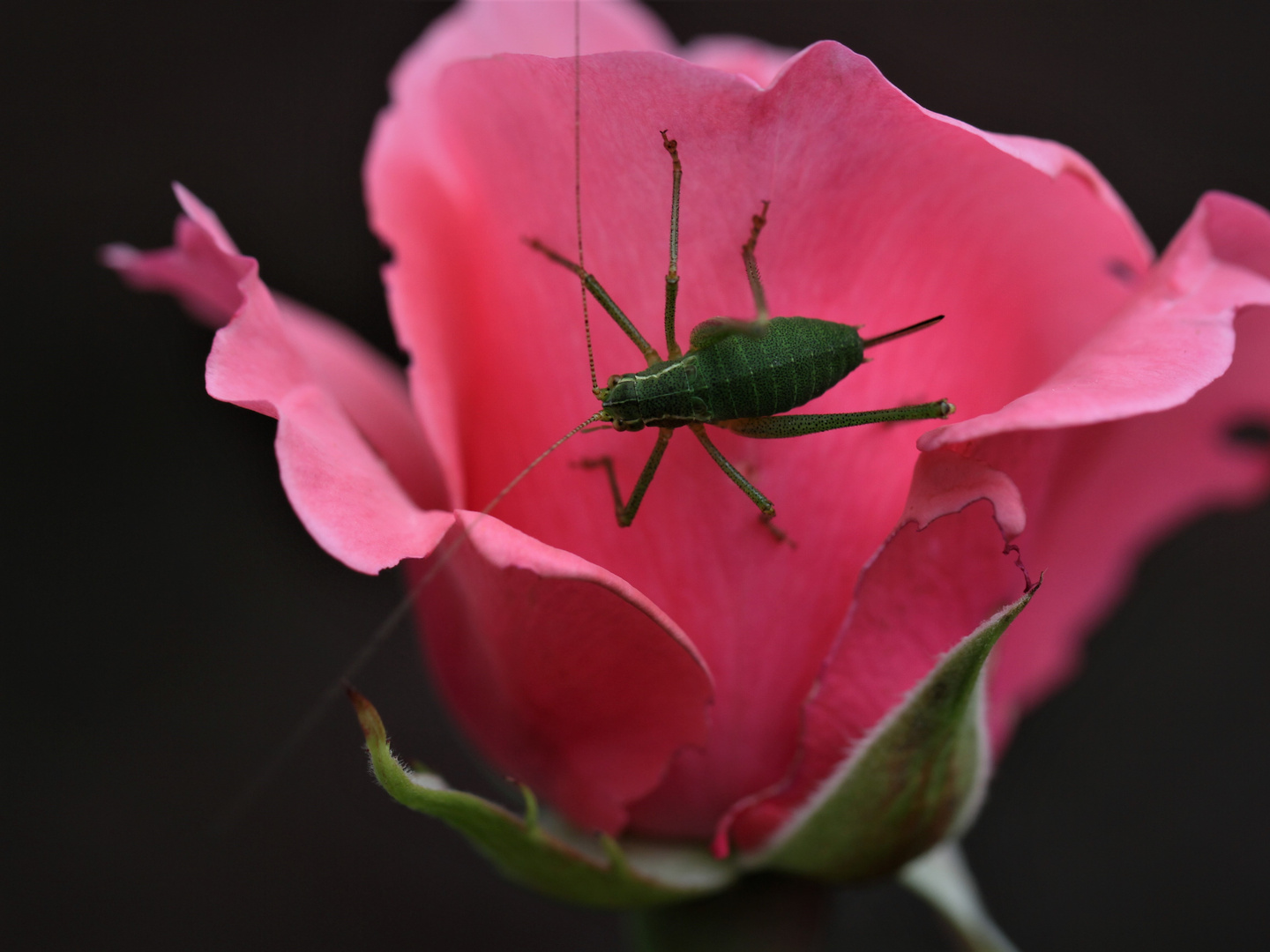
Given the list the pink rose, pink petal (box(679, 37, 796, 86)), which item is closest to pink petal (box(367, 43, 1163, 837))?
the pink rose

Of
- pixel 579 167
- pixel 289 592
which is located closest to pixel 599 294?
pixel 579 167

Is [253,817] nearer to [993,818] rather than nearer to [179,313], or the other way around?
[179,313]

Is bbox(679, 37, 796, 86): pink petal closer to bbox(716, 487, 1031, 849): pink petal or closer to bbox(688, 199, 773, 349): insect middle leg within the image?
bbox(688, 199, 773, 349): insect middle leg

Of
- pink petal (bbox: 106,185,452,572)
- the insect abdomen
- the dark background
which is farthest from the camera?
the dark background

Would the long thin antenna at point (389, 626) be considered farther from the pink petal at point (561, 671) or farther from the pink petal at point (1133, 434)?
the pink petal at point (1133, 434)

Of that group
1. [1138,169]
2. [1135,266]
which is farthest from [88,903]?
[1138,169]

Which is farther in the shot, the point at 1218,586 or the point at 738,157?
the point at 1218,586

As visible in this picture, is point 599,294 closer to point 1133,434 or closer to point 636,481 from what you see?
point 636,481
